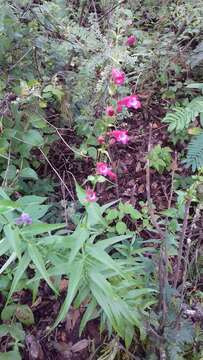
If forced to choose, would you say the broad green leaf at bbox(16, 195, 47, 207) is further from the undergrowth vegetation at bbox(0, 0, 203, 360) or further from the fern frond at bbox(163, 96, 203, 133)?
the fern frond at bbox(163, 96, 203, 133)

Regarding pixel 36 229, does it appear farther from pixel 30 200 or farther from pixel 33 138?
pixel 33 138

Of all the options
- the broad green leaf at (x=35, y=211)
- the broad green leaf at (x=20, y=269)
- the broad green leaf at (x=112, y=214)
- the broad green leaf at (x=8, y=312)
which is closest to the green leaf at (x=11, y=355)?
the broad green leaf at (x=8, y=312)

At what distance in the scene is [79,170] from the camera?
251 centimetres

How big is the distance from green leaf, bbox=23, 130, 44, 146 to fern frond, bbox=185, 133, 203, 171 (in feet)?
2.52

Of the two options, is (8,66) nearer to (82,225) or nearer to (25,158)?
(25,158)

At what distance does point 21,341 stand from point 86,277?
588 mm

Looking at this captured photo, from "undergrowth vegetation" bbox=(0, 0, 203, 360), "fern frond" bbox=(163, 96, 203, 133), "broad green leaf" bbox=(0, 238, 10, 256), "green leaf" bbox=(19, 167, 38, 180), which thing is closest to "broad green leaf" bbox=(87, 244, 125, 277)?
"undergrowth vegetation" bbox=(0, 0, 203, 360)

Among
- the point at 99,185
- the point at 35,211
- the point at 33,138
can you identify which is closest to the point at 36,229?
the point at 35,211

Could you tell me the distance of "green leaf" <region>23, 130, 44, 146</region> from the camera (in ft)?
6.88

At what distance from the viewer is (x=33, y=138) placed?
2.11 meters

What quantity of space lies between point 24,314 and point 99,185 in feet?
2.53

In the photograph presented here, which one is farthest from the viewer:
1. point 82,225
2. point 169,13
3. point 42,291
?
point 169,13

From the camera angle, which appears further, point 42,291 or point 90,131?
point 90,131

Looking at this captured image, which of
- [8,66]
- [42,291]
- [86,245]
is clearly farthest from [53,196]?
[86,245]
